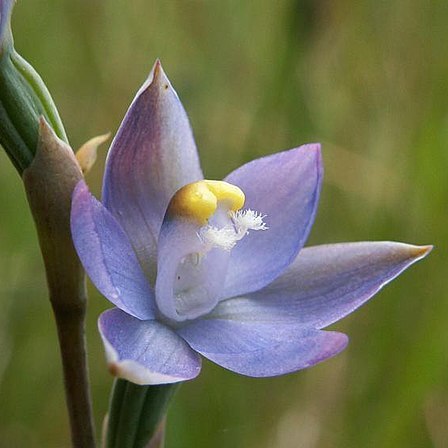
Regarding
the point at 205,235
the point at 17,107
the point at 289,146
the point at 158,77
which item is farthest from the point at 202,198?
the point at 289,146

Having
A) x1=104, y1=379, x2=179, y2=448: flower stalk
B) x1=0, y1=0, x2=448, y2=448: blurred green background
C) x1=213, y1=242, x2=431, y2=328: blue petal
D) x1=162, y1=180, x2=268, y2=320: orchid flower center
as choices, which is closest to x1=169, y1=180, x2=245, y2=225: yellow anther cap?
x1=162, y1=180, x2=268, y2=320: orchid flower center

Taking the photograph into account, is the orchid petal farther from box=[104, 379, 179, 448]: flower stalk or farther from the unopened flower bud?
the unopened flower bud

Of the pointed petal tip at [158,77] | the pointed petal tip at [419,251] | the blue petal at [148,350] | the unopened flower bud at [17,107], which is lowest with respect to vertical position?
the blue petal at [148,350]

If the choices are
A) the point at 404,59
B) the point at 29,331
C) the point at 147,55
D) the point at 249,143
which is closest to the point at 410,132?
the point at 404,59

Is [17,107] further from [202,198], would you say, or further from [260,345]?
[260,345]

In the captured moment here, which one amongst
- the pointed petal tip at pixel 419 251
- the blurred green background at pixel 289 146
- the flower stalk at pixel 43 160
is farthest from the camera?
the blurred green background at pixel 289 146

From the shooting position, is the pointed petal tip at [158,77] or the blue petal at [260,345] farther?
the pointed petal tip at [158,77]

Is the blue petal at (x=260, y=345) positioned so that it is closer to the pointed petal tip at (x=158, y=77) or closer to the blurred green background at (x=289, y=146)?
the pointed petal tip at (x=158, y=77)

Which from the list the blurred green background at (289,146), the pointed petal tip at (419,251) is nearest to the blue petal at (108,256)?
the pointed petal tip at (419,251)
